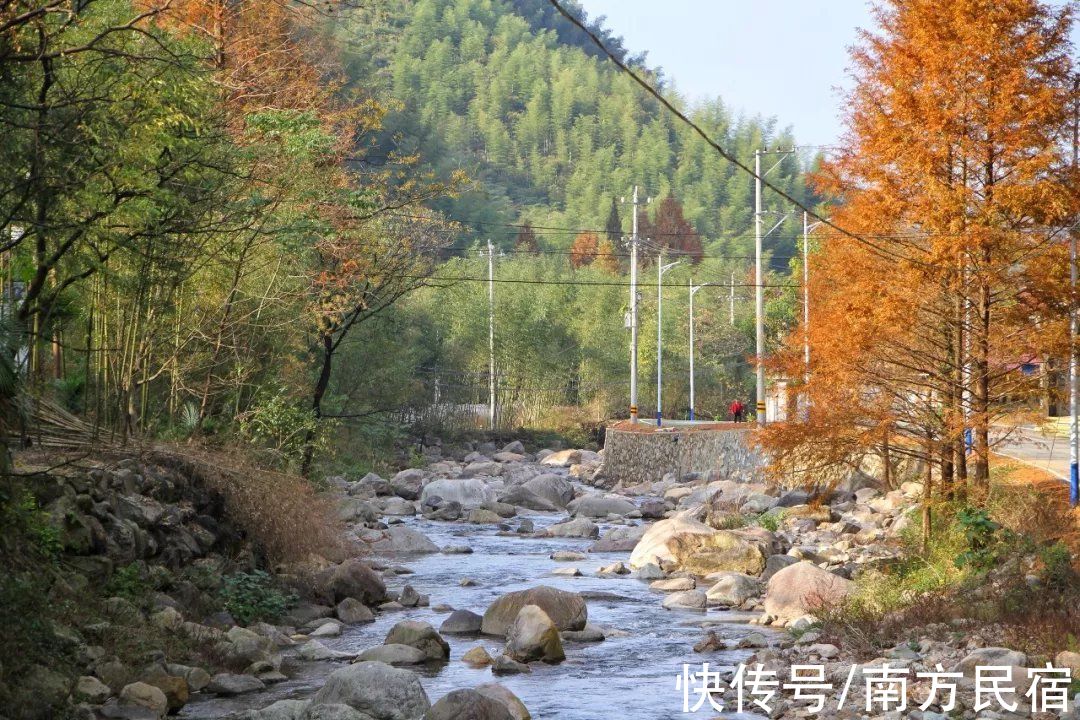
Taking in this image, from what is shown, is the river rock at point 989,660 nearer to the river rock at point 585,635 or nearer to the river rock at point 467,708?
the river rock at point 467,708

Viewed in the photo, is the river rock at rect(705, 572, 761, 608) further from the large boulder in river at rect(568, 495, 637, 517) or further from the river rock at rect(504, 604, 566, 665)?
the large boulder in river at rect(568, 495, 637, 517)

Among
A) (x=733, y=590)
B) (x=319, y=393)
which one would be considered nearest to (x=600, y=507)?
(x=319, y=393)

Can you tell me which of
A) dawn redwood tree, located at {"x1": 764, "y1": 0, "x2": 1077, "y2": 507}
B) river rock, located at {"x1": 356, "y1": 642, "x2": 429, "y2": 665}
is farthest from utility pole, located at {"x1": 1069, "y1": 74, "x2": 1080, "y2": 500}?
river rock, located at {"x1": 356, "y1": 642, "x2": 429, "y2": 665}

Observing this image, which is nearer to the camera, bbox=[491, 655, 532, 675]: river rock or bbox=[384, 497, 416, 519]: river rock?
bbox=[491, 655, 532, 675]: river rock

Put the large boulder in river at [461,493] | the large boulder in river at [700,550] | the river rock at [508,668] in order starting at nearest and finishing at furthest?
the river rock at [508,668] < the large boulder in river at [700,550] < the large boulder in river at [461,493]

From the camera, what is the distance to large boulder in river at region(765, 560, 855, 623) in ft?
53.6

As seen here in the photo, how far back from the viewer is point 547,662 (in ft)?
46.4

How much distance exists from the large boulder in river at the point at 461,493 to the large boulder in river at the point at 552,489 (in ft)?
3.76

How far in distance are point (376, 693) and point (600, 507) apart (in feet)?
65.7

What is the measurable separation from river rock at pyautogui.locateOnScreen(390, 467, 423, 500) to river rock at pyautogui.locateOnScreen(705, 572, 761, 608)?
15831 millimetres

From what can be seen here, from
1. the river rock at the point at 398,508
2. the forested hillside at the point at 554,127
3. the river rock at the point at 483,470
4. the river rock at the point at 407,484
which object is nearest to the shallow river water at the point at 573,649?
the river rock at the point at 398,508

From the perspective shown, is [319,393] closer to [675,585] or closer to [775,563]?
[675,585]

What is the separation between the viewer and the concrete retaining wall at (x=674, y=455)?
37312mm

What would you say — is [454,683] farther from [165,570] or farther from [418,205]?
[418,205]
